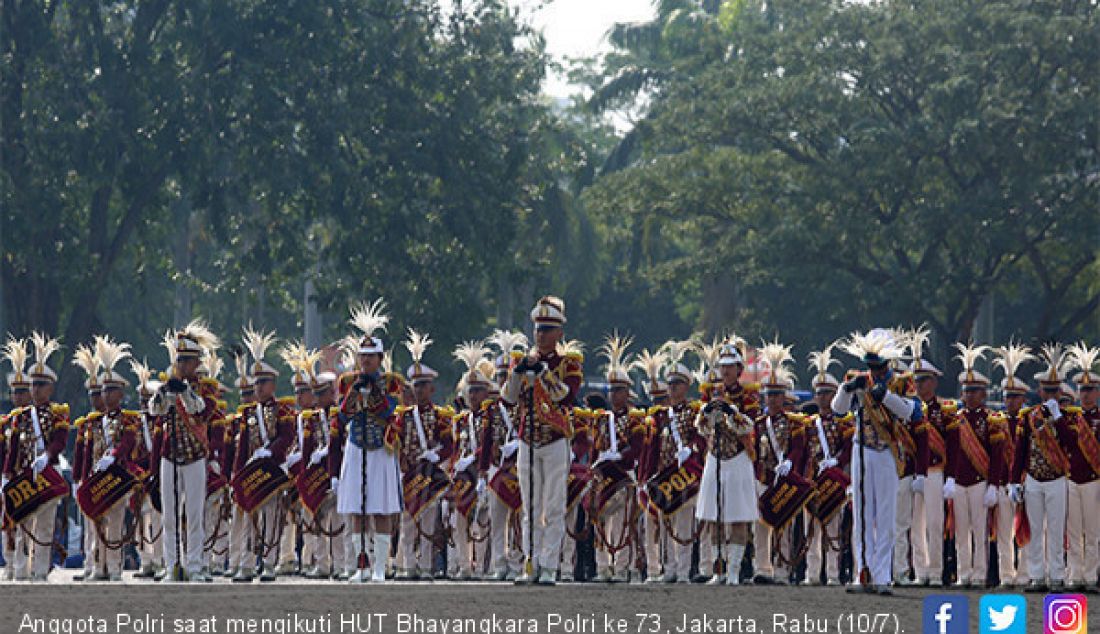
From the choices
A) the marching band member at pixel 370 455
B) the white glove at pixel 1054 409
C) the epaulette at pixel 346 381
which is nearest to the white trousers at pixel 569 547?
the marching band member at pixel 370 455

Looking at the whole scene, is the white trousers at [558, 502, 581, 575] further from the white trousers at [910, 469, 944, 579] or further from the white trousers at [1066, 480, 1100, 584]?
the white trousers at [1066, 480, 1100, 584]

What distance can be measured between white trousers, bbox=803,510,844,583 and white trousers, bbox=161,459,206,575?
559 cm

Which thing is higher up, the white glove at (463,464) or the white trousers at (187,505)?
the white glove at (463,464)

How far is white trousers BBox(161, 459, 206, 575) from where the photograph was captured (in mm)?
20906

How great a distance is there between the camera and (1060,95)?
45281mm

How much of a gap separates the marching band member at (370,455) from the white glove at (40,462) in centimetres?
315

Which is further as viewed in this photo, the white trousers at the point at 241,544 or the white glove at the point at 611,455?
the white trousers at the point at 241,544

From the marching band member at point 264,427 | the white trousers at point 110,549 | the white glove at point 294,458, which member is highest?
the marching band member at point 264,427

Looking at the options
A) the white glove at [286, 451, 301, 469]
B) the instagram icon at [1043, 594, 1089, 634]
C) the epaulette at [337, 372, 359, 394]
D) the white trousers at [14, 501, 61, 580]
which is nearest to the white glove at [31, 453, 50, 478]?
the white trousers at [14, 501, 61, 580]

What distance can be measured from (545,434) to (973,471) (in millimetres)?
4449

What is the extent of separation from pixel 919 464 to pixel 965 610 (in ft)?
15.7

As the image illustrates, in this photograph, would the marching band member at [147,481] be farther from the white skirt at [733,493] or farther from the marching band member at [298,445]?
the white skirt at [733,493]

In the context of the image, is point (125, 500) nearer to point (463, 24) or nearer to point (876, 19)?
point (463, 24)

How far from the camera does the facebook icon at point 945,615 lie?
1533 cm
